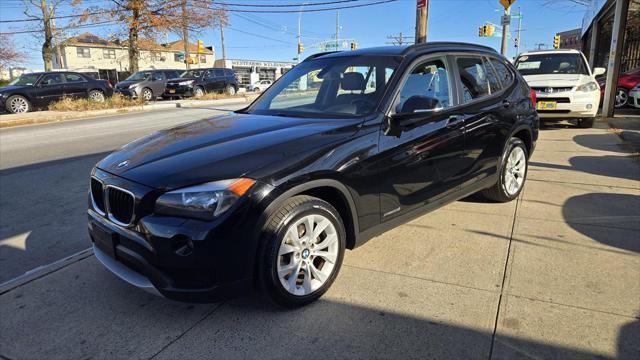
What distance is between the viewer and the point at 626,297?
3020 millimetres

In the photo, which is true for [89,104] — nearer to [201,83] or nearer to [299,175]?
[201,83]

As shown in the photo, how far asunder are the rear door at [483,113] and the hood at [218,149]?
145cm

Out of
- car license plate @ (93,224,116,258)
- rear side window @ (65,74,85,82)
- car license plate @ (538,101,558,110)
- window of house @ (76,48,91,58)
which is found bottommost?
car license plate @ (93,224,116,258)

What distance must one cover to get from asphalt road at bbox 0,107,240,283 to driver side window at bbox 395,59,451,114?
321 cm

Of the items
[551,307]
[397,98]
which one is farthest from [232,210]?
[551,307]

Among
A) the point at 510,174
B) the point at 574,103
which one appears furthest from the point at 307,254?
the point at 574,103

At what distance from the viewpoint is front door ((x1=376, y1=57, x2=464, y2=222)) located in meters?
3.35

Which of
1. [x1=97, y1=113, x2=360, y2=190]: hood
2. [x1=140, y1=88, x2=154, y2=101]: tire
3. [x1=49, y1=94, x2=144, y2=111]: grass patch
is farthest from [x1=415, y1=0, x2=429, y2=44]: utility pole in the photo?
[x1=140, y1=88, x2=154, y2=101]: tire

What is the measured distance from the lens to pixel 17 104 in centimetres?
1850

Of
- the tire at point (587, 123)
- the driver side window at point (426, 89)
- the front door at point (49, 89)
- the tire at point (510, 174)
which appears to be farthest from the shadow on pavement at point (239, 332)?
the front door at point (49, 89)

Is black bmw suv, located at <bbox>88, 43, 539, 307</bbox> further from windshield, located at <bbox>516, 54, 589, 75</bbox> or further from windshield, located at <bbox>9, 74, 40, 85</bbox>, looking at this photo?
windshield, located at <bbox>9, 74, 40, 85</bbox>

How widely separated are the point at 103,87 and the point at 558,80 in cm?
1916

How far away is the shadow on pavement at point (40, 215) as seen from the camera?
4140 millimetres

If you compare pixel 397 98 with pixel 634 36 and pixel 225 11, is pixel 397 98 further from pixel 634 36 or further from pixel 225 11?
pixel 225 11
